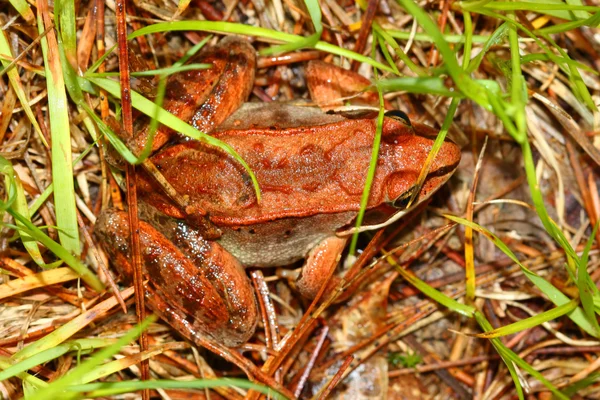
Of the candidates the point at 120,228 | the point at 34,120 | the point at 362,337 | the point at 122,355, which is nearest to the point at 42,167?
A: the point at 34,120

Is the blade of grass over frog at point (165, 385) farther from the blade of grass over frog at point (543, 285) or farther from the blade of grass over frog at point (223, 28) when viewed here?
the blade of grass over frog at point (223, 28)

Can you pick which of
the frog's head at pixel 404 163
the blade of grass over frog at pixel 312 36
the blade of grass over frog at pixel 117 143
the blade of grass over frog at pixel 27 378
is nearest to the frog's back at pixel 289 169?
the frog's head at pixel 404 163

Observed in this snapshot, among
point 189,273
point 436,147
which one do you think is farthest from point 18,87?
point 436,147

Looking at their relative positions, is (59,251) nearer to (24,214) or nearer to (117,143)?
(24,214)

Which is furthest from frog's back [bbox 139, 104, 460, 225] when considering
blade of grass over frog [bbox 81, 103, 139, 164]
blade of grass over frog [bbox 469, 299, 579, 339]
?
blade of grass over frog [bbox 469, 299, 579, 339]

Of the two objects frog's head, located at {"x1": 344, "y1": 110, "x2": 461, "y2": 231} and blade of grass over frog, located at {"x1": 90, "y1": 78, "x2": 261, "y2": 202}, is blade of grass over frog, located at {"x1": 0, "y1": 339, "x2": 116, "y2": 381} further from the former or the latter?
frog's head, located at {"x1": 344, "y1": 110, "x2": 461, "y2": 231}
